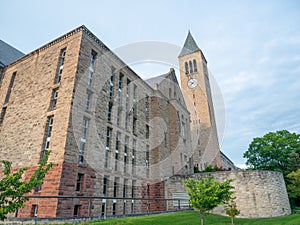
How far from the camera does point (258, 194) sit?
19125 millimetres

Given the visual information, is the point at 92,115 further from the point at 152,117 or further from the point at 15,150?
the point at 152,117

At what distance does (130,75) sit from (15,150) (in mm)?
11862

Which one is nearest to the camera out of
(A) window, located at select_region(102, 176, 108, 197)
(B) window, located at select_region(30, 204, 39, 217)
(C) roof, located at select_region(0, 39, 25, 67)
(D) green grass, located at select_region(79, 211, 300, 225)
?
(D) green grass, located at select_region(79, 211, 300, 225)

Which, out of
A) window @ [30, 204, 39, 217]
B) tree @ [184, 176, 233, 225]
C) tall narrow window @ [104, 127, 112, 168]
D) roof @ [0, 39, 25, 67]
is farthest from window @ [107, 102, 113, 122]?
roof @ [0, 39, 25, 67]

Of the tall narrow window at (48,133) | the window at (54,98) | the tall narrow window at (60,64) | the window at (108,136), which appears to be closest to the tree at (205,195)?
the window at (108,136)

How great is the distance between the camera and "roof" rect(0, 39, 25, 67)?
68.5 ft

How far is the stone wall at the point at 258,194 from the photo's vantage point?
18781 mm

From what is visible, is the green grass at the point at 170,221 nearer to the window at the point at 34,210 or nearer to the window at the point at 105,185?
the window at the point at 105,185

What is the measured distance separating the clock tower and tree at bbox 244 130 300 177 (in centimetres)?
833

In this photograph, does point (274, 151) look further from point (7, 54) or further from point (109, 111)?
point (7, 54)

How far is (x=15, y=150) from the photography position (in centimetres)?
1430

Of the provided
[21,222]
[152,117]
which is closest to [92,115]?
[21,222]

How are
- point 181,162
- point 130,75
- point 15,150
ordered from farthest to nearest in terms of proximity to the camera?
1. point 181,162
2. point 130,75
3. point 15,150

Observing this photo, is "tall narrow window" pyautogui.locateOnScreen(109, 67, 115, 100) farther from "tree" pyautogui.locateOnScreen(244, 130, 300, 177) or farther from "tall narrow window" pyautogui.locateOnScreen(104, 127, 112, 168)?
"tree" pyautogui.locateOnScreen(244, 130, 300, 177)
